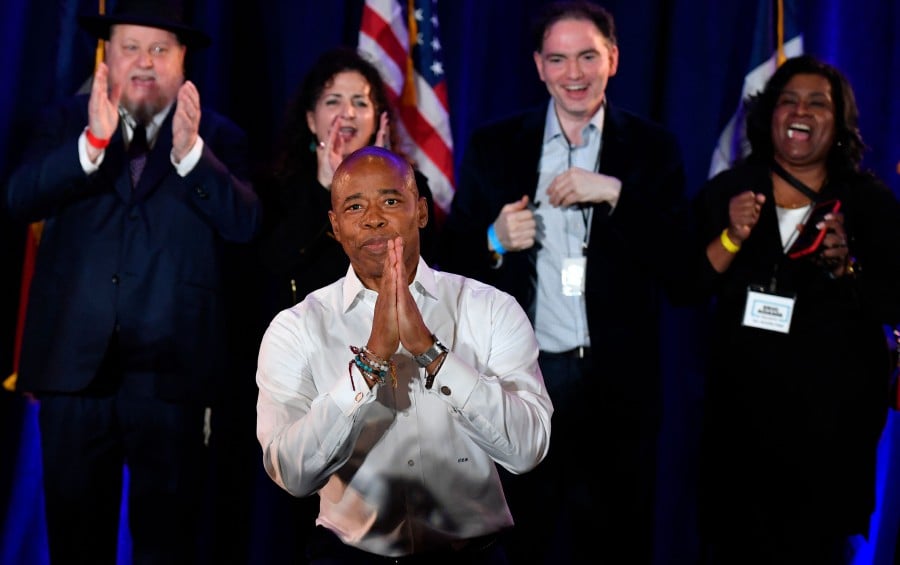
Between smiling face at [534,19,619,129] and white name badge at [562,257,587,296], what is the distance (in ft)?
1.86

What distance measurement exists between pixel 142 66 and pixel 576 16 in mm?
1604

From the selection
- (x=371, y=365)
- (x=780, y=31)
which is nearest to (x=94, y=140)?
(x=371, y=365)

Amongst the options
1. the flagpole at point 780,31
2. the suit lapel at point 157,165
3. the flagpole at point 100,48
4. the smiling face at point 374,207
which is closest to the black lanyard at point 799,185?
the flagpole at point 780,31

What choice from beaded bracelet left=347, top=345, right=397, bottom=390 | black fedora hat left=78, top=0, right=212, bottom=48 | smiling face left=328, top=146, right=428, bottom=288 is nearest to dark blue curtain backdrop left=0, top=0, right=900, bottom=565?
black fedora hat left=78, top=0, right=212, bottom=48

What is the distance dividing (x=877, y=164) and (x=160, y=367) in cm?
318

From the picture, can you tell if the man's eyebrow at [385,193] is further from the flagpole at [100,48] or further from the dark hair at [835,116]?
the flagpole at [100,48]

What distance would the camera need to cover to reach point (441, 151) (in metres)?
4.55

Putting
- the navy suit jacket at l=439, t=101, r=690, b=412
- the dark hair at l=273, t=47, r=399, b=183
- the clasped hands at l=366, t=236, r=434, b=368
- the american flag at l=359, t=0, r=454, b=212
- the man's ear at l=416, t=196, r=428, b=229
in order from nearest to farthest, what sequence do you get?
the clasped hands at l=366, t=236, r=434, b=368, the man's ear at l=416, t=196, r=428, b=229, the navy suit jacket at l=439, t=101, r=690, b=412, the dark hair at l=273, t=47, r=399, b=183, the american flag at l=359, t=0, r=454, b=212

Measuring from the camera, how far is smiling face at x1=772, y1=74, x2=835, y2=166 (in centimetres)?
389

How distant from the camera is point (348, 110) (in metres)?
3.88

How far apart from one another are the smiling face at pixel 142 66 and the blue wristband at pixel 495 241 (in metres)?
1.30

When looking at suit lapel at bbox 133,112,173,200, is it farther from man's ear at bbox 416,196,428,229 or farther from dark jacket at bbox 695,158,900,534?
dark jacket at bbox 695,158,900,534

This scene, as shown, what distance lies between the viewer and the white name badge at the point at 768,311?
3746 millimetres

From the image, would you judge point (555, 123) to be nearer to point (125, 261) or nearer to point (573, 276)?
point (573, 276)
